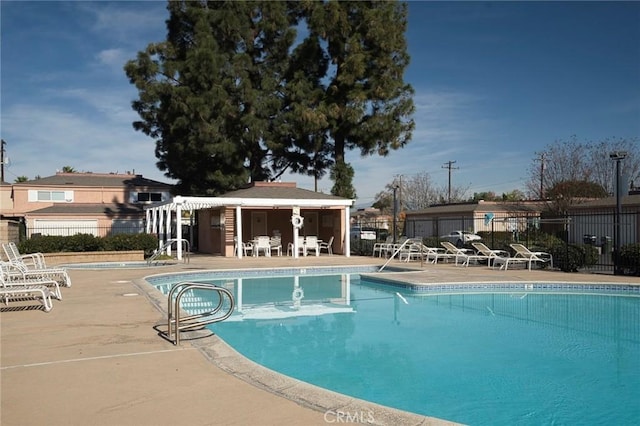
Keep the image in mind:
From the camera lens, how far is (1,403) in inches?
164

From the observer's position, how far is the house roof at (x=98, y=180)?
3918cm

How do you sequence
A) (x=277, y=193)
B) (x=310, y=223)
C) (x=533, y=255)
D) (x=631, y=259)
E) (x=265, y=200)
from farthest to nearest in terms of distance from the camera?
(x=310, y=223) → (x=277, y=193) → (x=265, y=200) → (x=533, y=255) → (x=631, y=259)

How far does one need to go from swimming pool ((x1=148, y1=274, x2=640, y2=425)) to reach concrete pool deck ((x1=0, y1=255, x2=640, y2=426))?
4.44ft

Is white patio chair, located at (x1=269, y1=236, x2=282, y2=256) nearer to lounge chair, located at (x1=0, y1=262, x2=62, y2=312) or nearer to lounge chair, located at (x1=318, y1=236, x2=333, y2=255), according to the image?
lounge chair, located at (x1=318, y1=236, x2=333, y2=255)

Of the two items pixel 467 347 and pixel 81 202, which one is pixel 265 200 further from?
pixel 81 202

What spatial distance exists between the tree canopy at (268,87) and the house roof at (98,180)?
10646mm

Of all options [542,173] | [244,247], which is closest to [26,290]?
[244,247]

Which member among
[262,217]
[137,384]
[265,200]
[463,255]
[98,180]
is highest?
[98,180]

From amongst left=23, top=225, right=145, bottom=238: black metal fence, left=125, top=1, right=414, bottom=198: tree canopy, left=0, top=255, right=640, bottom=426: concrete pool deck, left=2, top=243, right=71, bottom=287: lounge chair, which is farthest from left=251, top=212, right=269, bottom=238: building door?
left=0, top=255, right=640, bottom=426: concrete pool deck

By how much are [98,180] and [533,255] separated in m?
35.1

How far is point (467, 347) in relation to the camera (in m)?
7.70

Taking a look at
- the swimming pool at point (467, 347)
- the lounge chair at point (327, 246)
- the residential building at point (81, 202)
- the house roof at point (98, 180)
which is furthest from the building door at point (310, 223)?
the house roof at point (98, 180)

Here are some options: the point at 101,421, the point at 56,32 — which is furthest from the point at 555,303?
the point at 56,32

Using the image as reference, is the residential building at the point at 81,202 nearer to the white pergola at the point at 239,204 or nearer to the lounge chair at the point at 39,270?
the white pergola at the point at 239,204
